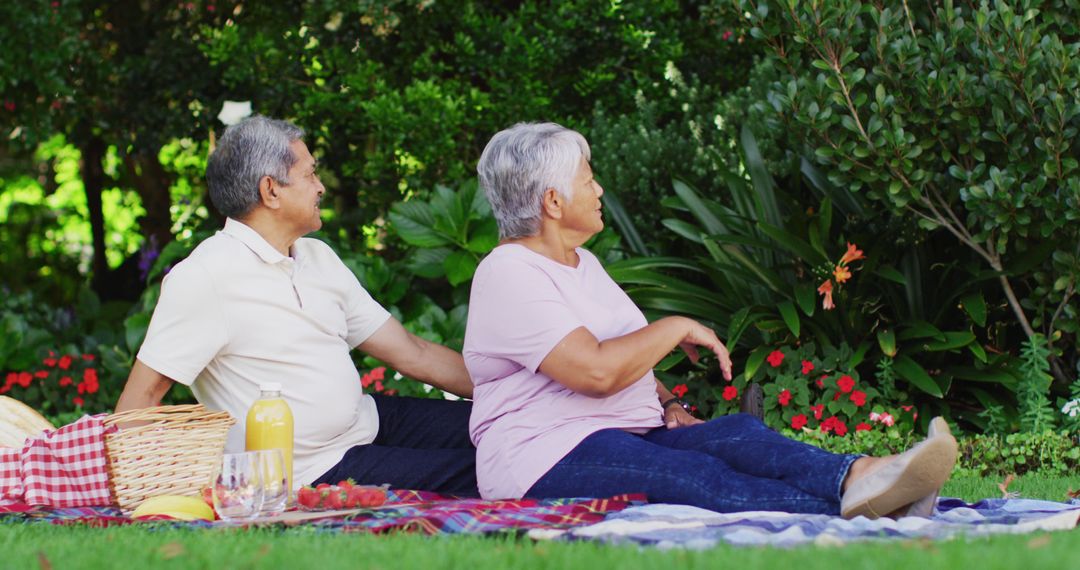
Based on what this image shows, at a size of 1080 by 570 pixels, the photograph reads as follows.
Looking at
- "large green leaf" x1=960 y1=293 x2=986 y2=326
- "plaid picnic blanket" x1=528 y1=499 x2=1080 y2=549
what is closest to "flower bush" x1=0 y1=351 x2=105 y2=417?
"large green leaf" x1=960 y1=293 x2=986 y2=326

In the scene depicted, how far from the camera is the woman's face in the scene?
3.32 m

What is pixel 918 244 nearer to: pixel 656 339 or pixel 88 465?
pixel 656 339

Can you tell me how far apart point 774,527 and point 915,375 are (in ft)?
8.37

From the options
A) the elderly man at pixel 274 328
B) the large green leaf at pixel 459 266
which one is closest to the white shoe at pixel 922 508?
the elderly man at pixel 274 328

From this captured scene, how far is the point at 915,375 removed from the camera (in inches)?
199

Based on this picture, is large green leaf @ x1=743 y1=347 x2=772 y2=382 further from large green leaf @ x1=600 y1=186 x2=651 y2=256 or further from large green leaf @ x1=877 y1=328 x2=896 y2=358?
large green leaf @ x1=600 y1=186 x2=651 y2=256

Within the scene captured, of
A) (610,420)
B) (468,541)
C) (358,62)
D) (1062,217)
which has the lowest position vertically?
(468,541)

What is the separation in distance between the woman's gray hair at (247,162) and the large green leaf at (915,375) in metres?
2.75

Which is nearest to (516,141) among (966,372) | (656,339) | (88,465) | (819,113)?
(656,339)

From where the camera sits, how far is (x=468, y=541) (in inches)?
103

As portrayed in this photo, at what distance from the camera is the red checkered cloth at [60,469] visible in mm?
3154

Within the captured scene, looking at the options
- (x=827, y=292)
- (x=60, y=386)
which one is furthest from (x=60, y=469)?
(x=60, y=386)

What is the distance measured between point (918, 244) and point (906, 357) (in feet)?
2.14

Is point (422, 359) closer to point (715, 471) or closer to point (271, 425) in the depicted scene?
point (271, 425)
